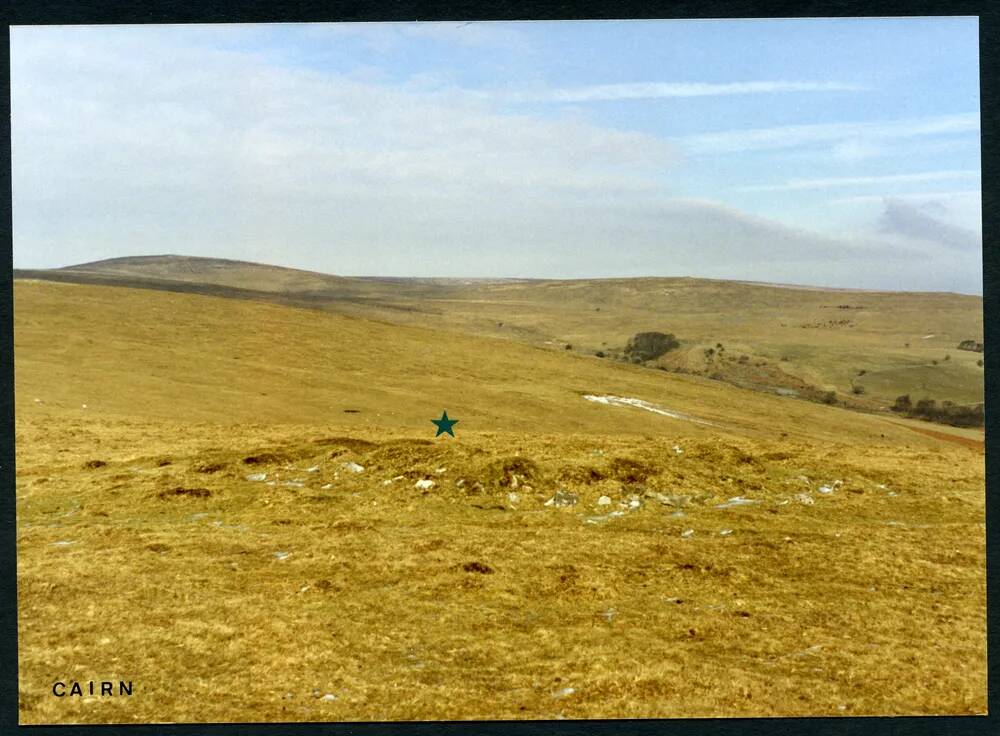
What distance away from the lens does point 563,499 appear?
14.6 m

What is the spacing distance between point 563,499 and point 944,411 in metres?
31.2

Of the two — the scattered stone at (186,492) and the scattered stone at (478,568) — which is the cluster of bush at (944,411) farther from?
the scattered stone at (186,492)

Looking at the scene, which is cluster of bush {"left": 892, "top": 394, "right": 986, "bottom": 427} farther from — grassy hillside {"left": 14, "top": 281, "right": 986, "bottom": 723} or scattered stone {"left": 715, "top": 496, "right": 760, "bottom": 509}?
scattered stone {"left": 715, "top": 496, "right": 760, "bottom": 509}

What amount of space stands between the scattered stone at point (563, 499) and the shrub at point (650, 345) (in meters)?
45.9

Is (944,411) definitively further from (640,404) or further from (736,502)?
(736,502)

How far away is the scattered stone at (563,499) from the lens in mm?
14484

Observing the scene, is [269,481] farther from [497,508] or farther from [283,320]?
[283,320]

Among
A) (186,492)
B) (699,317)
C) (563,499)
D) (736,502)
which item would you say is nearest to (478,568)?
(563,499)

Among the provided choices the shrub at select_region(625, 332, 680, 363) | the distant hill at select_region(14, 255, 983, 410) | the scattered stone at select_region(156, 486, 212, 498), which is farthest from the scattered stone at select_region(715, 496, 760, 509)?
the shrub at select_region(625, 332, 680, 363)

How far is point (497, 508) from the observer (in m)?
14.2

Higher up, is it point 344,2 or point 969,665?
point 344,2

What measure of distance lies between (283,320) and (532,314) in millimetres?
56914

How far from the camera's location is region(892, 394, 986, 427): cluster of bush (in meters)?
36.7

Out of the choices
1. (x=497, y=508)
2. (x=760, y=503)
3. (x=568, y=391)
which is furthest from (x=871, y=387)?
(x=497, y=508)
